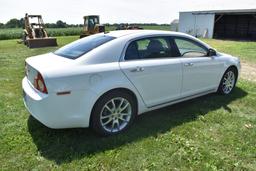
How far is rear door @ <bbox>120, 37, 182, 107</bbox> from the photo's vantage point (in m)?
3.88

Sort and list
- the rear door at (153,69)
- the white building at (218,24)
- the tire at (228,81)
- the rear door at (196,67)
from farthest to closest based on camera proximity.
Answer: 1. the white building at (218,24)
2. the tire at (228,81)
3. the rear door at (196,67)
4. the rear door at (153,69)

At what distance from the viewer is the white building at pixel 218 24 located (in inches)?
1077

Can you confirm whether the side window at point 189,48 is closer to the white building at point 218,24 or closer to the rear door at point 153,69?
the rear door at point 153,69

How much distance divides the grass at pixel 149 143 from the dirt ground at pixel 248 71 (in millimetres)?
3173

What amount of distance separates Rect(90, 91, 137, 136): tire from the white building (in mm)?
24914

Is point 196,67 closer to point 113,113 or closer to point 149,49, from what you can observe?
point 149,49

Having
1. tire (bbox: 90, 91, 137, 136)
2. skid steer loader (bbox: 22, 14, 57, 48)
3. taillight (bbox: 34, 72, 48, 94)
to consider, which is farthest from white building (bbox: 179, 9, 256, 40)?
taillight (bbox: 34, 72, 48, 94)

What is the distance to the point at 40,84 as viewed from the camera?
3.37m

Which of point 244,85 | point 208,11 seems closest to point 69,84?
point 244,85

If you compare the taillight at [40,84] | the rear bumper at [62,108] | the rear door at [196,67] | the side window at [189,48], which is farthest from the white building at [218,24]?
the taillight at [40,84]

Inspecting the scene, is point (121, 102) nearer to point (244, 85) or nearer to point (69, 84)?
point (69, 84)

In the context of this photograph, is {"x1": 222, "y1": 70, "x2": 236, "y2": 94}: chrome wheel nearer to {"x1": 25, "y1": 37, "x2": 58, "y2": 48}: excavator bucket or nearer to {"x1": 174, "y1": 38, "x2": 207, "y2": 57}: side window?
{"x1": 174, "y1": 38, "x2": 207, "y2": 57}: side window

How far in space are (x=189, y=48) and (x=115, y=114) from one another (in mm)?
2101

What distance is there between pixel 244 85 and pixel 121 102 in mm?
4224
